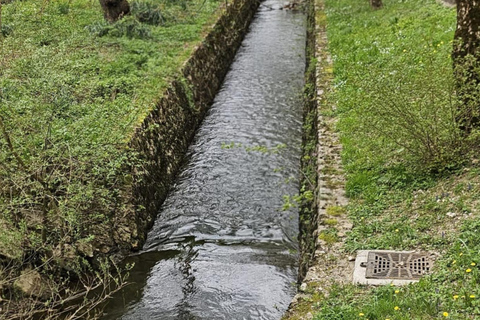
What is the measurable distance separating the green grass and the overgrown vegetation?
0.02 meters

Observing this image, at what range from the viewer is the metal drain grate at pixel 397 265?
540cm

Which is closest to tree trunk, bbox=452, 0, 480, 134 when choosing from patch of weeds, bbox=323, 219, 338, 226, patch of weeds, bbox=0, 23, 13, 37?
patch of weeds, bbox=323, 219, 338, 226

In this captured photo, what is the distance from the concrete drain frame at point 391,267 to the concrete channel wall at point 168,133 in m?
3.87

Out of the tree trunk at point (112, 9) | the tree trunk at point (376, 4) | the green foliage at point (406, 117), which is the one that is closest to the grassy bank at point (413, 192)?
the green foliage at point (406, 117)

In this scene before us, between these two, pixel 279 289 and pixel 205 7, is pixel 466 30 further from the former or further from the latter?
pixel 205 7

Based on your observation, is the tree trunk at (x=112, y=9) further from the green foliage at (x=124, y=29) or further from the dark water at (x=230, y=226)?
the dark water at (x=230, y=226)

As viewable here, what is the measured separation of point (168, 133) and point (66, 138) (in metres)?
2.60

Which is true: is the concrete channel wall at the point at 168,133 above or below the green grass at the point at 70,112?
below

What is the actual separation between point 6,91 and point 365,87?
5937mm

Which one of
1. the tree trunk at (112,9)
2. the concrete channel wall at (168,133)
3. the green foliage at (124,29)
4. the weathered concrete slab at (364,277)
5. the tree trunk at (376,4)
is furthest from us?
the tree trunk at (376,4)

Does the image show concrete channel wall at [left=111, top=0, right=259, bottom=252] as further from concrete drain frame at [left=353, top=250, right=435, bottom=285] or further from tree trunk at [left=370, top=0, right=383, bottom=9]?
tree trunk at [left=370, top=0, right=383, bottom=9]

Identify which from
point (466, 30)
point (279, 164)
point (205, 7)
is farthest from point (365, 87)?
point (205, 7)

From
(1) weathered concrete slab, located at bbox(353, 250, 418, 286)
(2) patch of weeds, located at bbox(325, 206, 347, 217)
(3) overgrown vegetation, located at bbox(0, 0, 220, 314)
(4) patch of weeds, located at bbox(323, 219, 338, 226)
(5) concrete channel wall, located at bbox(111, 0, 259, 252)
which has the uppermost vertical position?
(3) overgrown vegetation, located at bbox(0, 0, 220, 314)

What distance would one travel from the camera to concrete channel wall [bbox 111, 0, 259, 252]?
27.5 ft
